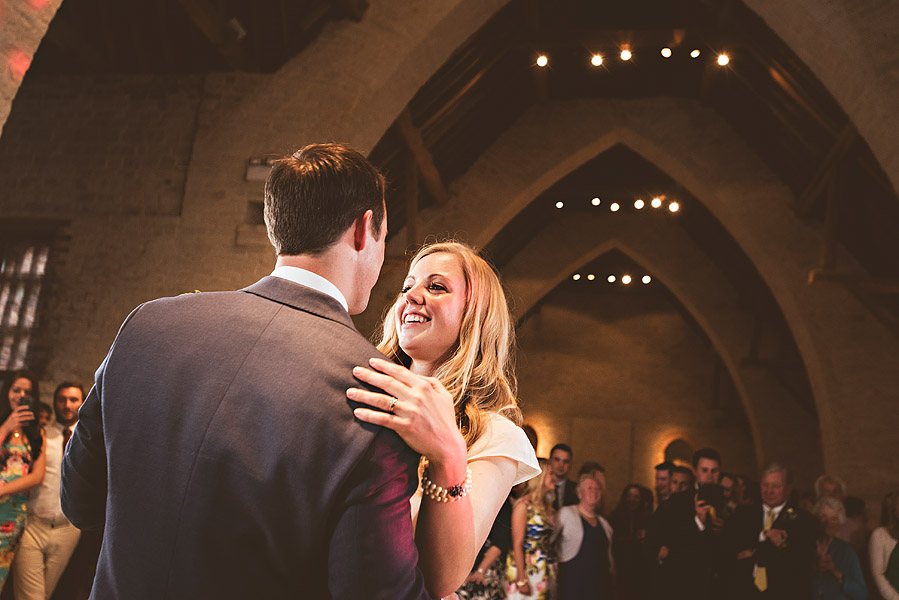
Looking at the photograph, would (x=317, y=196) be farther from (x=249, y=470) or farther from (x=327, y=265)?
(x=249, y=470)

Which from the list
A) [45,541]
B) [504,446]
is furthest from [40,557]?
[504,446]

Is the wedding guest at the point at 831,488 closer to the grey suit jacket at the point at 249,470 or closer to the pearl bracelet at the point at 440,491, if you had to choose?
the pearl bracelet at the point at 440,491

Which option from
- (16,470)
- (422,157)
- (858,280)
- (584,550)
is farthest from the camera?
(422,157)

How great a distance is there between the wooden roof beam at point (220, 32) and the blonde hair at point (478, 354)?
14.8ft

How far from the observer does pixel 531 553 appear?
4.47 metres

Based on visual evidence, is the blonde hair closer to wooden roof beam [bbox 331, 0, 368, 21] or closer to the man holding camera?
the man holding camera

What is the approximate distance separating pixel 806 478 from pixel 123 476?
43.5 ft

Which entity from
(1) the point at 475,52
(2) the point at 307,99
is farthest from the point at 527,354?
(2) the point at 307,99

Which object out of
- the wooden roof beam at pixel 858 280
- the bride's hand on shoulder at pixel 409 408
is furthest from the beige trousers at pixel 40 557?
the wooden roof beam at pixel 858 280

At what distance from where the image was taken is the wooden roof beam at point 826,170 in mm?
7629

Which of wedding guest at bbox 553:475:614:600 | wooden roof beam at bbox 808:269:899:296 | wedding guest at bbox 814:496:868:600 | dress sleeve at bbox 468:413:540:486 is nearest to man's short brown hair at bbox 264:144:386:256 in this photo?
dress sleeve at bbox 468:413:540:486

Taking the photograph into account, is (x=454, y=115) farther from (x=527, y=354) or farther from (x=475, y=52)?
(x=527, y=354)

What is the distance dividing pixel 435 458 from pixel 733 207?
9.75m

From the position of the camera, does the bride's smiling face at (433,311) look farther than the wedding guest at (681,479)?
No
